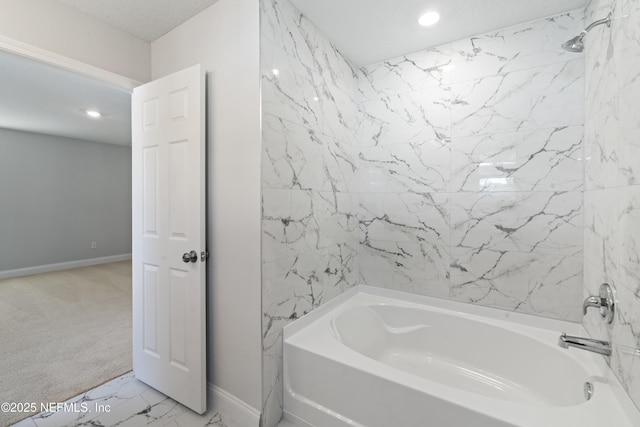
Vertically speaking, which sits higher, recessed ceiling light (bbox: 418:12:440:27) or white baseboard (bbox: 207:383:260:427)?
recessed ceiling light (bbox: 418:12:440:27)

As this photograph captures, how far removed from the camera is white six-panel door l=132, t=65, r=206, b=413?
1.66 meters

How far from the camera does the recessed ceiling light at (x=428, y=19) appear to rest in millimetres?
1735

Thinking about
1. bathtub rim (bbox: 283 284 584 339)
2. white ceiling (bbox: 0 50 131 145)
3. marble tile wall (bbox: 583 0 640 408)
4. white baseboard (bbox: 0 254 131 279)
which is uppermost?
white ceiling (bbox: 0 50 131 145)

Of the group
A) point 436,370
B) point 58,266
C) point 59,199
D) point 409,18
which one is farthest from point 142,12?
point 58,266

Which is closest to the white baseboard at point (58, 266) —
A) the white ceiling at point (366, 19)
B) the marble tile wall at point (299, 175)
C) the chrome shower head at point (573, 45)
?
the white ceiling at point (366, 19)

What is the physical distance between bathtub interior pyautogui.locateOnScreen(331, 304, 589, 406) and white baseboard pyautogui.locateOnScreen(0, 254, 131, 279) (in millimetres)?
5892

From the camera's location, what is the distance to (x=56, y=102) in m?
3.36

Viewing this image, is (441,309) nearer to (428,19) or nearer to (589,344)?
(589,344)

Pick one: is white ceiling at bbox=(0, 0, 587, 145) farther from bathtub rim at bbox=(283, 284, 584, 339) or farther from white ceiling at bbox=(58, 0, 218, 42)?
bathtub rim at bbox=(283, 284, 584, 339)

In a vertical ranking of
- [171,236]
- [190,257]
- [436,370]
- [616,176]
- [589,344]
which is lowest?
[436,370]

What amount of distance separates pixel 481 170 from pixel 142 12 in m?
2.50

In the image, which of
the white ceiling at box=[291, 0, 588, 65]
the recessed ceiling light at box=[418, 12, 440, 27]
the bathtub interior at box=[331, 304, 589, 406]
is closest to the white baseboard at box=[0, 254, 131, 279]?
the bathtub interior at box=[331, 304, 589, 406]

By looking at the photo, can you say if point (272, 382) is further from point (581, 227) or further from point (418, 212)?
point (581, 227)

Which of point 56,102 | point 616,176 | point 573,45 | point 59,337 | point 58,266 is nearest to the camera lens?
point 616,176
